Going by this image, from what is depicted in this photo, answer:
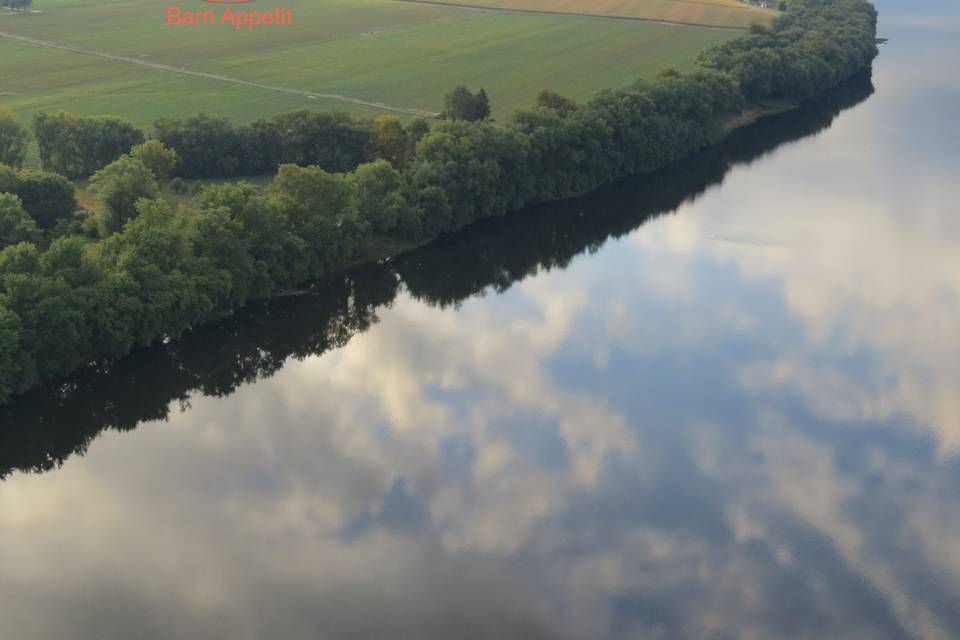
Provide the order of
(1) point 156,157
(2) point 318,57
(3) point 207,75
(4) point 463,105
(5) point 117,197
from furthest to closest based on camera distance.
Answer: (2) point 318,57 < (3) point 207,75 < (4) point 463,105 < (1) point 156,157 < (5) point 117,197

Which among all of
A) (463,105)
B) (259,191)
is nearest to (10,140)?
(259,191)

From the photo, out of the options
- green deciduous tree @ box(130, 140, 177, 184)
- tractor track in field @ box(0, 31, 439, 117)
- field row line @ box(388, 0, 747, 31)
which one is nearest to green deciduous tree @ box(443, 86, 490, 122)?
tractor track in field @ box(0, 31, 439, 117)

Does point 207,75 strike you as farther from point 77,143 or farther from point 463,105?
point 77,143

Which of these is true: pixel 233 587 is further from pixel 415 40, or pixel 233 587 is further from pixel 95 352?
pixel 415 40

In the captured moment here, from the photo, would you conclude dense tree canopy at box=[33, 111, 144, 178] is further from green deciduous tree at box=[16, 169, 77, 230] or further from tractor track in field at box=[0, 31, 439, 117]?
tractor track in field at box=[0, 31, 439, 117]

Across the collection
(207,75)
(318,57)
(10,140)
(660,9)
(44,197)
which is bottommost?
(44,197)

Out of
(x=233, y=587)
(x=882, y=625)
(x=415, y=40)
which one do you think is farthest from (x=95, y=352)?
(x=415, y=40)
